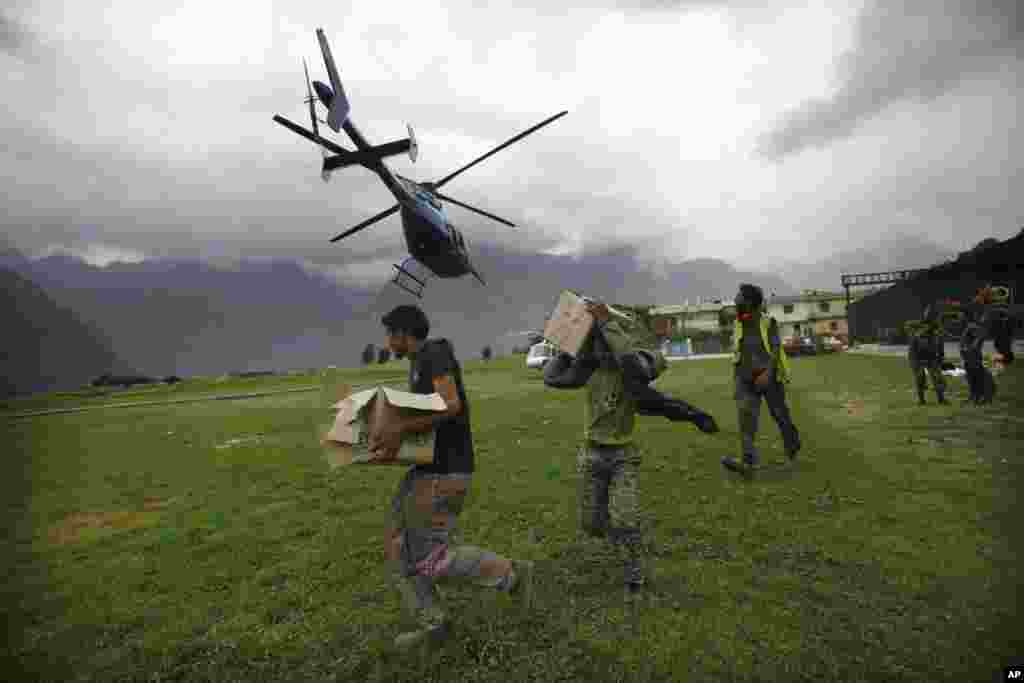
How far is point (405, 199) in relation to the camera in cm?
1285

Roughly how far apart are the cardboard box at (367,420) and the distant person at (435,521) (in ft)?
0.80

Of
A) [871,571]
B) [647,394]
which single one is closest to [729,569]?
[871,571]

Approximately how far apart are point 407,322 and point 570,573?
269cm

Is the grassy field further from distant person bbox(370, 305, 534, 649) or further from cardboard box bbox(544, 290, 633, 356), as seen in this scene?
cardboard box bbox(544, 290, 633, 356)

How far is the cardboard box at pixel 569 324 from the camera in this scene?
3469mm

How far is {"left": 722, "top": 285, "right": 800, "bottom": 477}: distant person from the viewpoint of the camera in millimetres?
6391

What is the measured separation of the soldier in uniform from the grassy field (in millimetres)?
1820

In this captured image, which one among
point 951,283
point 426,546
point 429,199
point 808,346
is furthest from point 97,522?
point 808,346

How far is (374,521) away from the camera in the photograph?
607cm

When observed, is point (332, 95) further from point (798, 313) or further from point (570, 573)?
point (798, 313)

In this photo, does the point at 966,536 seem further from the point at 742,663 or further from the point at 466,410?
the point at 466,410

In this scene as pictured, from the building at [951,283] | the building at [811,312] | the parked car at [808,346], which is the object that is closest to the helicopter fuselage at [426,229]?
the building at [951,283]

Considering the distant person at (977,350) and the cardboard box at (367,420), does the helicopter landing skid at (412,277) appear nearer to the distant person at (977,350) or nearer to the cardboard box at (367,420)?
the cardboard box at (367,420)

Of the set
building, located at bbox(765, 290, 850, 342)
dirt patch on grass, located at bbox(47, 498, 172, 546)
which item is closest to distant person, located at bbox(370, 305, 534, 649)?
dirt patch on grass, located at bbox(47, 498, 172, 546)
